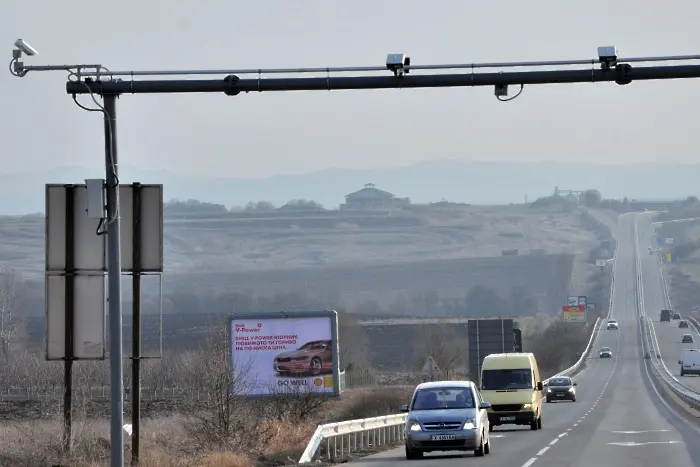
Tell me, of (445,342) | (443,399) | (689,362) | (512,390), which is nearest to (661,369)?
(689,362)

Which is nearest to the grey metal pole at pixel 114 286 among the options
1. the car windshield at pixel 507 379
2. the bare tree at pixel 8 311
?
the car windshield at pixel 507 379

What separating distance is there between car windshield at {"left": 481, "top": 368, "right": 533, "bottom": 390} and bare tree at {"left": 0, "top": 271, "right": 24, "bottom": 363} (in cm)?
5116

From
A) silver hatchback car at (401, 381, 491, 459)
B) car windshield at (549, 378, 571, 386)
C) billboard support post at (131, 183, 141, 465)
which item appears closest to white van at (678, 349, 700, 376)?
car windshield at (549, 378, 571, 386)

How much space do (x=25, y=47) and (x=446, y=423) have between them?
1399 centimetres

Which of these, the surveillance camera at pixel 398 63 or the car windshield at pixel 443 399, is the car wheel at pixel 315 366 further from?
the surveillance camera at pixel 398 63

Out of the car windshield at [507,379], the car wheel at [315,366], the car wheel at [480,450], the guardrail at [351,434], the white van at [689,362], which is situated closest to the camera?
the guardrail at [351,434]

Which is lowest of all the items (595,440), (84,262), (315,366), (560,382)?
(560,382)

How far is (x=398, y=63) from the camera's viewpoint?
21.4 meters

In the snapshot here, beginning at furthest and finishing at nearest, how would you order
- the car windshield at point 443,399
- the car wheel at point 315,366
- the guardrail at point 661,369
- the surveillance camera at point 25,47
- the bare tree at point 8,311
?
1. the bare tree at point 8,311
2. the guardrail at point 661,369
3. the car wheel at point 315,366
4. the car windshield at point 443,399
5. the surveillance camera at point 25,47

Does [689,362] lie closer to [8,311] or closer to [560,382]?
[560,382]

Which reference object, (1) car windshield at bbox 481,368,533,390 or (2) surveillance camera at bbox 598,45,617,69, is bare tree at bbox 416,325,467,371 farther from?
(2) surveillance camera at bbox 598,45,617,69

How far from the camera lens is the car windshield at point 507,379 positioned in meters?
46.2

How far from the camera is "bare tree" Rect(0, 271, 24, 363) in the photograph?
314 feet

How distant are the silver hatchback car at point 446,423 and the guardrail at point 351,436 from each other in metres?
1.93
